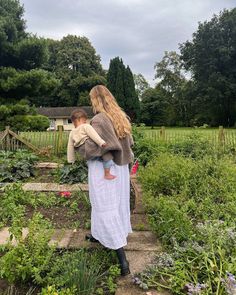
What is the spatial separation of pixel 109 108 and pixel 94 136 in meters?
0.29

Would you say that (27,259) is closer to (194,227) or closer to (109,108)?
(109,108)

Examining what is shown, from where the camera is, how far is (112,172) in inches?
110

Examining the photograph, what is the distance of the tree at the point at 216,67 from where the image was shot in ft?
118

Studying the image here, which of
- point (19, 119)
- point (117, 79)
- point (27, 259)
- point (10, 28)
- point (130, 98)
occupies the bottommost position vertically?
point (27, 259)

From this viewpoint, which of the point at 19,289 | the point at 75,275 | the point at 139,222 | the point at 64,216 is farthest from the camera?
the point at 64,216

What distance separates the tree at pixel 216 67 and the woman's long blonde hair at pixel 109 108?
34931mm

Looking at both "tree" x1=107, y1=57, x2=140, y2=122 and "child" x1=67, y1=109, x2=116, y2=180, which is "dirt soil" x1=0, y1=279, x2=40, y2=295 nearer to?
"child" x1=67, y1=109, x2=116, y2=180

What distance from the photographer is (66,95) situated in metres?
40.9

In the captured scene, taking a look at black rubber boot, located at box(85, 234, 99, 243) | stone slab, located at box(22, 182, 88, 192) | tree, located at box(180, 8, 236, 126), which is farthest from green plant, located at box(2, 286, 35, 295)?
tree, located at box(180, 8, 236, 126)

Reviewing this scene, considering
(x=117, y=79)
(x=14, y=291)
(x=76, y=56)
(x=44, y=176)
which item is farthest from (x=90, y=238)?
(x=76, y=56)

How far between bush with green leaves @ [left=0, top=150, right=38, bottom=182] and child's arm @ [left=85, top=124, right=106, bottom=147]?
4042mm

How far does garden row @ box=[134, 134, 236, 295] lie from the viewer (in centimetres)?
238

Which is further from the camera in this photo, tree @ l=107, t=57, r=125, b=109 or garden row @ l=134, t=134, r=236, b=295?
tree @ l=107, t=57, r=125, b=109

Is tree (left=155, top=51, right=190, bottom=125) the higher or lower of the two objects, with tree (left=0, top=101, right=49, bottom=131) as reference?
higher
